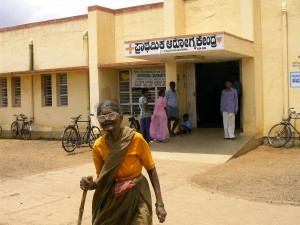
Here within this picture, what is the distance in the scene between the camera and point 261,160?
10633mm

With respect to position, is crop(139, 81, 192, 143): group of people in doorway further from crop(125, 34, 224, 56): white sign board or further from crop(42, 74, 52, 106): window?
crop(42, 74, 52, 106): window

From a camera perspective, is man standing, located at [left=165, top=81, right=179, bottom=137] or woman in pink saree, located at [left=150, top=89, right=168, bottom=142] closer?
woman in pink saree, located at [left=150, top=89, right=168, bottom=142]

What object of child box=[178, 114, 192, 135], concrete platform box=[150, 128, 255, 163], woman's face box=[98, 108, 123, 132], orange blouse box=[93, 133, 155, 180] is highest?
woman's face box=[98, 108, 123, 132]

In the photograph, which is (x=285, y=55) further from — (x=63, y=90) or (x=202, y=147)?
(x=63, y=90)

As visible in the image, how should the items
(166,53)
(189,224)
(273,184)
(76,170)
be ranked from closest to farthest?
(189,224)
(273,184)
(76,170)
(166,53)

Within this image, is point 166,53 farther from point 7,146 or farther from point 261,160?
point 7,146

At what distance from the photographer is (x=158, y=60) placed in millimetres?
13406

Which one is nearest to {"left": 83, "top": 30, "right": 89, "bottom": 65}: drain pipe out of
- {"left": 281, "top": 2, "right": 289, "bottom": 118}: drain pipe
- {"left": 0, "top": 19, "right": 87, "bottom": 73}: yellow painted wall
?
{"left": 0, "top": 19, "right": 87, "bottom": 73}: yellow painted wall

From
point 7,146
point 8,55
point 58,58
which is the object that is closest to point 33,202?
point 7,146

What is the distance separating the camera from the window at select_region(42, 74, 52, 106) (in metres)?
17.7

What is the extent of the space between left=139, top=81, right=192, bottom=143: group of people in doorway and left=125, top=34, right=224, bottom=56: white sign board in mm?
1338

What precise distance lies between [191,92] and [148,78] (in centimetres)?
172

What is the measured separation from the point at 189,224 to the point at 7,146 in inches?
463

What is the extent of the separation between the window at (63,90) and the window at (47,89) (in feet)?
1.85
